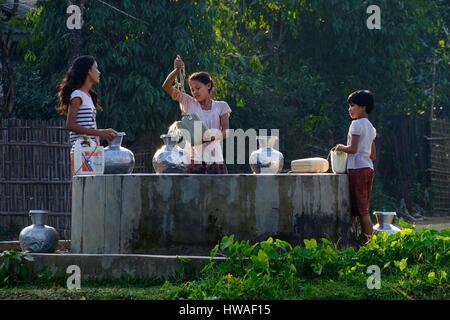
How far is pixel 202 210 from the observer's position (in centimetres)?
855

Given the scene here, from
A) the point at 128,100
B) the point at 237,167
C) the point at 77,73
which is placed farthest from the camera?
the point at 237,167

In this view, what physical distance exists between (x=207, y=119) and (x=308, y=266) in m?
2.41

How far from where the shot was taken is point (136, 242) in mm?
8625

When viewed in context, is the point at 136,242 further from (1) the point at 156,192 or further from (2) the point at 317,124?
(2) the point at 317,124

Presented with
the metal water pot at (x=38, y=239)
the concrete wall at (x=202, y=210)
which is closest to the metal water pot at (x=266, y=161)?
the concrete wall at (x=202, y=210)

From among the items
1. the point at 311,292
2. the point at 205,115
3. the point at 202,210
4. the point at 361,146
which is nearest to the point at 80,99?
the point at 205,115

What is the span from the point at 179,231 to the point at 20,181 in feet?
20.9

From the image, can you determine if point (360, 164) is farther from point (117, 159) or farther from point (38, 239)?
point (38, 239)

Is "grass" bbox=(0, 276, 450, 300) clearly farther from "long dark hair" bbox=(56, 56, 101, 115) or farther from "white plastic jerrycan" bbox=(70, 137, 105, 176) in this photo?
"long dark hair" bbox=(56, 56, 101, 115)

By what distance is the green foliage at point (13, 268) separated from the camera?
26.7 feet

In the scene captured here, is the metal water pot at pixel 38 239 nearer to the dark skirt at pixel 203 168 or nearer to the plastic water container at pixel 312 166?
the dark skirt at pixel 203 168
